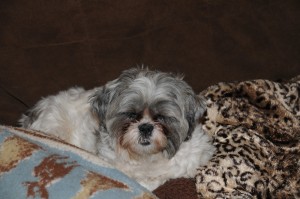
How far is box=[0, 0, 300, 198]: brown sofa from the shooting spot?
3777mm

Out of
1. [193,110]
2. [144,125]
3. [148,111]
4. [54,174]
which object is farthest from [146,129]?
[54,174]

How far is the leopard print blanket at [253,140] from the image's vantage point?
3404 millimetres

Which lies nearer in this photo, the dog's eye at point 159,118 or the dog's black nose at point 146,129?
the dog's black nose at point 146,129

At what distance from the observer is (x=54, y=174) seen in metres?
2.82

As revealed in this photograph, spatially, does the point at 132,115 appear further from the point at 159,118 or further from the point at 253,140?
the point at 253,140

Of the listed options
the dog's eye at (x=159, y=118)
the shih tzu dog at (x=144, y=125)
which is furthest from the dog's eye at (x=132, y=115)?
the dog's eye at (x=159, y=118)

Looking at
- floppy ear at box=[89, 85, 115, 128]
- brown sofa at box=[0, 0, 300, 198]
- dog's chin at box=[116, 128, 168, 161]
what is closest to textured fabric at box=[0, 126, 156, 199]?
dog's chin at box=[116, 128, 168, 161]

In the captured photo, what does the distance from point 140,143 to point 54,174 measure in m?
0.74

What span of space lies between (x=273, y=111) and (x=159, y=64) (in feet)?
3.08

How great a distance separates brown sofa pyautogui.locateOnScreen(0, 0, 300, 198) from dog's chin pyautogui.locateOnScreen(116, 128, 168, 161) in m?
0.27

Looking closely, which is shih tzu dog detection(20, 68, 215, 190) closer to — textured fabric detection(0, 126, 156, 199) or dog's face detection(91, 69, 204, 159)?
dog's face detection(91, 69, 204, 159)

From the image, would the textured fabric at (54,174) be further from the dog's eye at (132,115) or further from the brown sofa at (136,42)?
the brown sofa at (136,42)

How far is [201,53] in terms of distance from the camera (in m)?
4.06

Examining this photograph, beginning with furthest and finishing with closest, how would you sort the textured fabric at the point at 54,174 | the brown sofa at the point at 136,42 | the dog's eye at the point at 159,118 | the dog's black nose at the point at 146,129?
the brown sofa at the point at 136,42 → the dog's eye at the point at 159,118 → the dog's black nose at the point at 146,129 → the textured fabric at the point at 54,174
